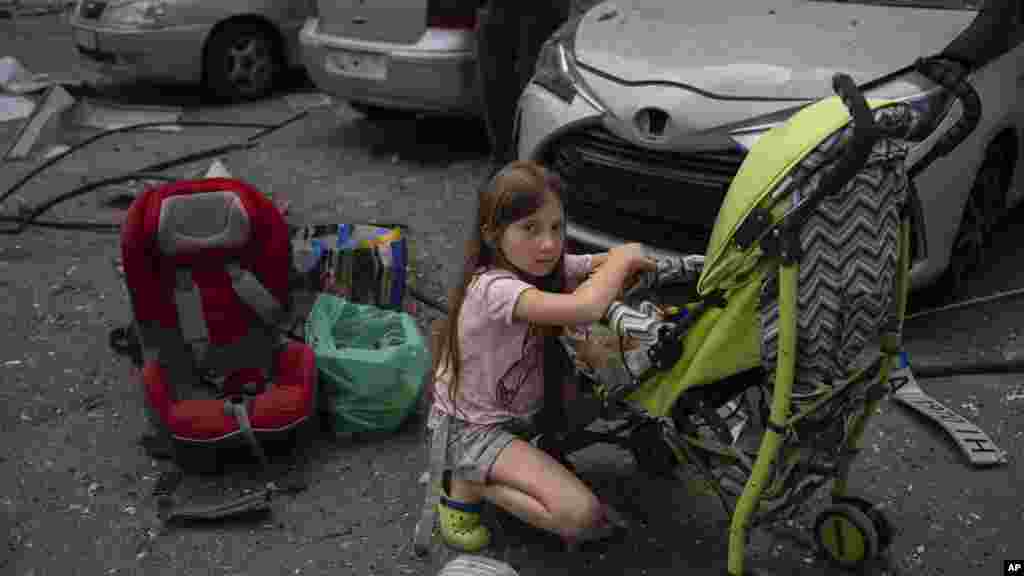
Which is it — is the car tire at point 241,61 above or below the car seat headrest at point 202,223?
below

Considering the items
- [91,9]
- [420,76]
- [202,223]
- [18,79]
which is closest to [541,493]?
[202,223]

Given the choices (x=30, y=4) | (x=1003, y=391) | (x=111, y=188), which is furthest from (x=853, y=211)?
(x=30, y=4)

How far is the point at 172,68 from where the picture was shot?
8070 mm

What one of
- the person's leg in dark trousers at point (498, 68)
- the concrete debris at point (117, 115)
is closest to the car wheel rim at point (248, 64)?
the concrete debris at point (117, 115)

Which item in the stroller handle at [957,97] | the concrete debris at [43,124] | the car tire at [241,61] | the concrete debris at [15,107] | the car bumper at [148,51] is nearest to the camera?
the stroller handle at [957,97]

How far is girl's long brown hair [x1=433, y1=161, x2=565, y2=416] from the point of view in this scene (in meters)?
2.62

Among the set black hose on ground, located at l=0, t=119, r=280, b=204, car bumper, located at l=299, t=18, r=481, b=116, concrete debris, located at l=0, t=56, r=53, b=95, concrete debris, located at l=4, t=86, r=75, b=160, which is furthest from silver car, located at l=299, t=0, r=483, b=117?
concrete debris, located at l=0, t=56, r=53, b=95

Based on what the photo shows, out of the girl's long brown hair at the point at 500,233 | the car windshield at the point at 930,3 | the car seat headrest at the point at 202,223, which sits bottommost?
the car seat headrest at the point at 202,223

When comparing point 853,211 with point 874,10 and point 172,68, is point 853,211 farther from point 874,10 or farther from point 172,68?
point 172,68

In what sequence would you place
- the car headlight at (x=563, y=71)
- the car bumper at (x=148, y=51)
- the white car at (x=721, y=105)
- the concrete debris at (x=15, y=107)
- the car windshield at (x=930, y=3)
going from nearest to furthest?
the white car at (x=721, y=105) < the car headlight at (x=563, y=71) < the car windshield at (x=930, y=3) < the car bumper at (x=148, y=51) < the concrete debris at (x=15, y=107)

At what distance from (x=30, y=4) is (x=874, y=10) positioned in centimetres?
1196

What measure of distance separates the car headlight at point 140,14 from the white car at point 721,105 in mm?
4452

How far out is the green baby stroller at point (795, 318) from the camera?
2.35 metres

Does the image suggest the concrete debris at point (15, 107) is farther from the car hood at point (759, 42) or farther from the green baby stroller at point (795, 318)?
the green baby stroller at point (795, 318)
